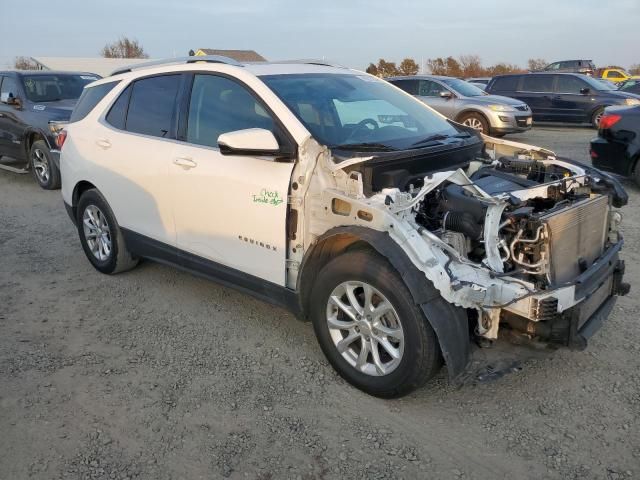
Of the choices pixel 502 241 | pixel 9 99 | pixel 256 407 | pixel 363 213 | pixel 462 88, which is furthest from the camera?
pixel 462 88

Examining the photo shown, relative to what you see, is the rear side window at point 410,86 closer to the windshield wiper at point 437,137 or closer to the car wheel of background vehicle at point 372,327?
the windshield wiper at point 437,137

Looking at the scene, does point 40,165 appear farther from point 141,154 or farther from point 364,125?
point 364,125

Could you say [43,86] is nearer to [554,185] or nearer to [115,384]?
[115,384]

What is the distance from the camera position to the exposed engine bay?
2830mm

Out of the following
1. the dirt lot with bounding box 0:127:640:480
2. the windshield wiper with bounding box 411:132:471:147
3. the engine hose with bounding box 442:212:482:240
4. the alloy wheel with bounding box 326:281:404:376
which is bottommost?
the dirt lot with bounding box 0:127:640:480

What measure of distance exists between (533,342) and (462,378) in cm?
49

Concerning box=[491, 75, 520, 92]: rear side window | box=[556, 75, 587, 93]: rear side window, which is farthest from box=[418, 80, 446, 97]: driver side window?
box=[556, 75, 587, 93]: rear side window

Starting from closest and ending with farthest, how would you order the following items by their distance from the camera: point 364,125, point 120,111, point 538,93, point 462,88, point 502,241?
point 502,241 → point 364,125 → point 120,111 → point 462,88 → point 538,93

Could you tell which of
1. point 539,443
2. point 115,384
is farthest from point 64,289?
point 539,443

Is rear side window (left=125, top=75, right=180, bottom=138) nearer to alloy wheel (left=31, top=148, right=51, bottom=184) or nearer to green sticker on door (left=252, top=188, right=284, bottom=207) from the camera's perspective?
green sticker on door (left=252, top=188, right=284, bottom=207)

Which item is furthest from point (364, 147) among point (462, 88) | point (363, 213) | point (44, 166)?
point (462, 88)

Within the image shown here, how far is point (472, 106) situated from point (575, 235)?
11.1m

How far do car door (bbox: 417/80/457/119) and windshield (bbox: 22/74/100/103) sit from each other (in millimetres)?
8058

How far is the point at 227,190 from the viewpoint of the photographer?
3.73 m
